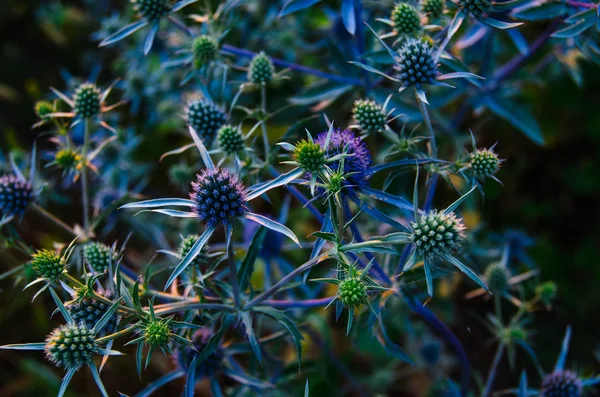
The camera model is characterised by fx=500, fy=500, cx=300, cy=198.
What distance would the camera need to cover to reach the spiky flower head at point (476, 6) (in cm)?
165

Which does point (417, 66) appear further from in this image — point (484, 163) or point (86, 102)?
point (86, 102)

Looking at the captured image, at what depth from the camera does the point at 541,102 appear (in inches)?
127

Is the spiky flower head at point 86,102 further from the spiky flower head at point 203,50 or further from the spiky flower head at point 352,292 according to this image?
the spiky flower head at point 352,292

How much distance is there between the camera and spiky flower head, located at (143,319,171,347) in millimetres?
1323

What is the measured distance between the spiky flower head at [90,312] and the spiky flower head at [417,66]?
1149 millimetres

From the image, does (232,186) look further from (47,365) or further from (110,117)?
(47,365)

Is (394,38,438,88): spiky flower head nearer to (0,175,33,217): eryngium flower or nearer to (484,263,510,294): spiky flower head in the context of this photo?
(484,263,510,294): spiky flower head

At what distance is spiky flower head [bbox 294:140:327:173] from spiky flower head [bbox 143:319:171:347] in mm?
570

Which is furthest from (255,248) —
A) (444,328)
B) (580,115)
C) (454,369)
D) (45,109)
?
(580,115)

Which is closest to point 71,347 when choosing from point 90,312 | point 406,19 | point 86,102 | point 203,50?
point 90,312

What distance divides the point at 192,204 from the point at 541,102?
8.81ft

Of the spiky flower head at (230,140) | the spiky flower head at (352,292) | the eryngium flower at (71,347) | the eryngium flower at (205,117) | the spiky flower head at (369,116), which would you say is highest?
the eryngium flower at (205,117)

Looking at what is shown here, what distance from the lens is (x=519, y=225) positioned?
125 inches

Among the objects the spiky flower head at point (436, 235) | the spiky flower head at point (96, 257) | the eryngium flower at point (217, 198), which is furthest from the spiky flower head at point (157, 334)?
the spiky flower head at point (436, 235)
